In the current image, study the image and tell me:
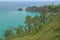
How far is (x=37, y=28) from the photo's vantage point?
26.8 meters

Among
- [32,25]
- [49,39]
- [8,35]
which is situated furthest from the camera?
[32,25]

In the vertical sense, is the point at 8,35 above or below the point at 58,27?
below

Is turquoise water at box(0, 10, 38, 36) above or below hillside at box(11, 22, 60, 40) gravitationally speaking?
below

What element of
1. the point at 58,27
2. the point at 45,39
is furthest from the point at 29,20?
the point at 45,39

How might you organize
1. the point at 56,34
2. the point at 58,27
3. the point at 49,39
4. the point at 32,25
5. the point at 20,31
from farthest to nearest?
1. the point at 32,25
2. the point at 20,31
3. the point at 58,27
4. the point at 56,34
5. the point at 49,39

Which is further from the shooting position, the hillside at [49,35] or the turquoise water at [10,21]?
the turquoise water at [10,21]

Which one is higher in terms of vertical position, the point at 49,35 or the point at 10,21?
the point at 49,35

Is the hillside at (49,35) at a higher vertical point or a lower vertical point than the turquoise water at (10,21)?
higher

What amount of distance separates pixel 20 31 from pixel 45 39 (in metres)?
11.8

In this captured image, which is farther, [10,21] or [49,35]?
[10,21]

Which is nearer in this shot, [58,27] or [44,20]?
[58,27]

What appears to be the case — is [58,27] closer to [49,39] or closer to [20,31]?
[49,39]

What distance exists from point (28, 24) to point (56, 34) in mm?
12915

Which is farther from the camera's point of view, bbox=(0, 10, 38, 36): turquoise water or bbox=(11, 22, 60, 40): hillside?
bbox=(0, 10, 38, 36): turquoise water
